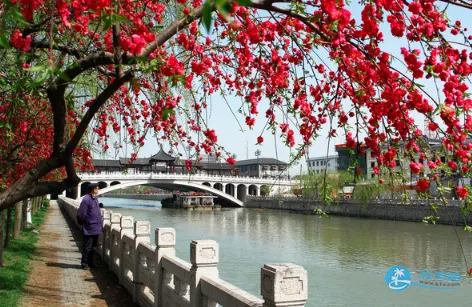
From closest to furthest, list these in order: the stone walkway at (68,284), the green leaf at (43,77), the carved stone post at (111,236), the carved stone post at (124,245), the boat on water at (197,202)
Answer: the green leaf at (43,77) → the stone walkway at (68,284) → the carved stone post at (124,245) → the carved stone post at (111,236) → the boat on water at (197,202)

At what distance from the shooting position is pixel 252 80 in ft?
18.8

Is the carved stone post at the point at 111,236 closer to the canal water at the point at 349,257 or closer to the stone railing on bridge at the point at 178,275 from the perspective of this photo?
the stone railing on bridge at the point at 178,275

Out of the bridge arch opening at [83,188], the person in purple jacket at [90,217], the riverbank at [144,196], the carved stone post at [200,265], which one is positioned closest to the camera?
the carved stone post at [200,265]

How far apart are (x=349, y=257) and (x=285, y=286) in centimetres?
1574

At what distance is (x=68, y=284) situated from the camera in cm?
822

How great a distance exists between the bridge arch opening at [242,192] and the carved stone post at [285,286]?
6121 centimetres

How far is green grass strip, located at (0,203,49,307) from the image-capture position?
276 inches

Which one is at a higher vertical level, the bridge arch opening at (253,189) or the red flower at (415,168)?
the red flower at (415,168)

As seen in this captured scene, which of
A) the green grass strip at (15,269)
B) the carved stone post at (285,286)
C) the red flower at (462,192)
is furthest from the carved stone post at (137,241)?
the red flower at (462,192)

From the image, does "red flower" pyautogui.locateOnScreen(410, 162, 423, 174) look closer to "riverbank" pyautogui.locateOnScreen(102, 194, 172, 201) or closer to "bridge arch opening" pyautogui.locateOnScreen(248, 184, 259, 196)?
"bridge arch opening" pyautogui.locateOnScreen(248, 184, 259, 196)

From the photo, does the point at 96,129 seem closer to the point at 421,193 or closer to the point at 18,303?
the point at 18,303

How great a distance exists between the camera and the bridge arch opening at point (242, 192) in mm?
65925

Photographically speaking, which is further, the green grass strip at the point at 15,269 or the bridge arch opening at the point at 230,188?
the bridge arch opening at the point at 230,188

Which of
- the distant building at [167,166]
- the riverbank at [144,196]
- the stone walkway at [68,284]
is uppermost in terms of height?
the distant building at [167,166]
